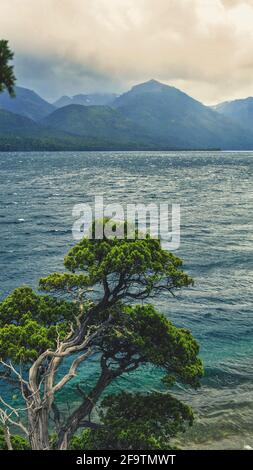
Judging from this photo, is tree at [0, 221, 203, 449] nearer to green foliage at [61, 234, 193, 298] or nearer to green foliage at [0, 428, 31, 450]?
green foliage at [61, 234, 193, 298]

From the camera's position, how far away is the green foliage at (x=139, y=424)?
17.8m

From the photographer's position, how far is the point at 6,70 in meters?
13.9

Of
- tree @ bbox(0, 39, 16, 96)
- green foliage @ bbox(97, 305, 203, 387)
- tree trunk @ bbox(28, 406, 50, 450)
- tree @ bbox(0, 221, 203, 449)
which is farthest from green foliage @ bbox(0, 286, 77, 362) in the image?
tree @ bbox(0, 39, 16, 96)

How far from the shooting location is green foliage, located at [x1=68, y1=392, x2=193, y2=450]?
1784 centimetres

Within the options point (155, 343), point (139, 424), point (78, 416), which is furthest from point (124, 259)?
point (78, 416)

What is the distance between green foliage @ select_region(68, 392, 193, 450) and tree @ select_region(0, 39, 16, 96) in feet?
46.3

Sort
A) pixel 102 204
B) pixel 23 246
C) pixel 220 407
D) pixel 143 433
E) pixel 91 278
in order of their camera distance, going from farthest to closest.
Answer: pixel 102 204 → pixel 23 246 → pixel 220 407 → pixel 91 278 → pixel 143 433

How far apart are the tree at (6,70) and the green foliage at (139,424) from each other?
1411cm

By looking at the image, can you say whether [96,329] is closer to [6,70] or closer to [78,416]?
[78,416]

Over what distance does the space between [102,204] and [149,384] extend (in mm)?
91471

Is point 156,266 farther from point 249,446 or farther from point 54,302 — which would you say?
point 249,446

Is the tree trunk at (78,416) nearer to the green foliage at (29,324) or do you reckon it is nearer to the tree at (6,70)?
the green foliage at (29,324)

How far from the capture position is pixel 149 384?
3256 centimetres
